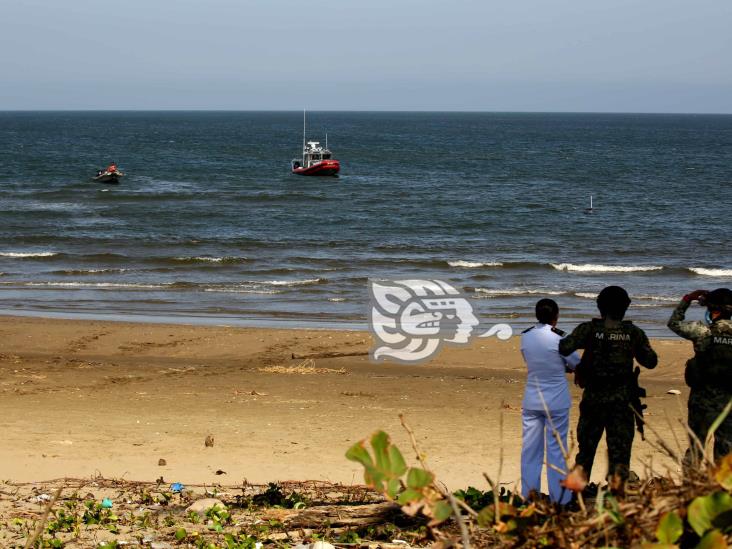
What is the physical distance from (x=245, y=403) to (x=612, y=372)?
5378 millimetres

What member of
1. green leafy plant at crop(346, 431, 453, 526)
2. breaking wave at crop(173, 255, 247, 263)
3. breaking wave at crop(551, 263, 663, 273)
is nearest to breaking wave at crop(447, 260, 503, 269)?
breaking wave at crop(551, 263, 663, 273)

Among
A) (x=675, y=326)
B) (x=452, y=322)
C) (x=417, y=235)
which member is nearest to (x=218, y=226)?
(x=417, y=235)

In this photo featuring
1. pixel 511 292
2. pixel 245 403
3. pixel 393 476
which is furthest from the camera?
pixel 511 292

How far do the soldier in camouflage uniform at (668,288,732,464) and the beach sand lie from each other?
0.79 feet

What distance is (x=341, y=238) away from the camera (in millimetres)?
31891

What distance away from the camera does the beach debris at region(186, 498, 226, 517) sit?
5664 mm


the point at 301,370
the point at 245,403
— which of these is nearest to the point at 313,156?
the point at 301,370

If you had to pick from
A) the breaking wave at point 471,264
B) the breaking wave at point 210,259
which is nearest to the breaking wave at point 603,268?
the breaking wave at point 471,264

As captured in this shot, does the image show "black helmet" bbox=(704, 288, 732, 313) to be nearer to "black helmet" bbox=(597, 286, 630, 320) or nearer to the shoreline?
"black helmet" bbox=(597, 286, 630, 320)

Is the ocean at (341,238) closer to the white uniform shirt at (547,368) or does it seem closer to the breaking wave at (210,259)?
the breaking wave at (210,259)

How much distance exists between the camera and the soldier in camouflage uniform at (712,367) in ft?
17.8

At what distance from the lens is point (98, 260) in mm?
26031

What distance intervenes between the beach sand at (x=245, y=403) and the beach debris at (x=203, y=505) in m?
0.84

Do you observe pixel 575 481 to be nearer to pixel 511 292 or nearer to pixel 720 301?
pixel 720 301
